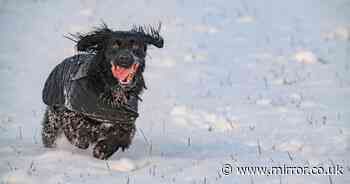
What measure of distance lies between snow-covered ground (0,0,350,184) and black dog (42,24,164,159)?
21 centimetres

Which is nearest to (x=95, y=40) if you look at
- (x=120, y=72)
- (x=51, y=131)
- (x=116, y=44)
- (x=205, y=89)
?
(x=116, y=44)

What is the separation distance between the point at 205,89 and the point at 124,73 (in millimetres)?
4088

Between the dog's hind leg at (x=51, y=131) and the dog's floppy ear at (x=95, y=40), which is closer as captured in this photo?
the dog's floppy ear at (x=95, y=40)

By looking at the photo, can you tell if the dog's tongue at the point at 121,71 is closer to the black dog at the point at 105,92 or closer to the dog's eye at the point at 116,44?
the black dog at the point at 105,92

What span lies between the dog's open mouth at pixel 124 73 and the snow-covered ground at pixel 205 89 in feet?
2.27

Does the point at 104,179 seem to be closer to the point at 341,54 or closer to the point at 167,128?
the point at 167,128

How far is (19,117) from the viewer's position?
7930mm

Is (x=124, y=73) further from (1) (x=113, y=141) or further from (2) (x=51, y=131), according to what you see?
(2) (x=51, y=131)

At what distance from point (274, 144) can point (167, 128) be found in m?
1.48

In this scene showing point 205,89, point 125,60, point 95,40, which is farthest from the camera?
point 205,89

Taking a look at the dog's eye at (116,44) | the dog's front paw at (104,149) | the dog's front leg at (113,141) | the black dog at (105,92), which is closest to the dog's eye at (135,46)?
the black dog at (105,92)

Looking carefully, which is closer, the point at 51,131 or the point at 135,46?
the point at 135,46

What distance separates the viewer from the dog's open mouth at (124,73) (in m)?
5.54

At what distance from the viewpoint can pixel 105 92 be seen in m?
5.81
